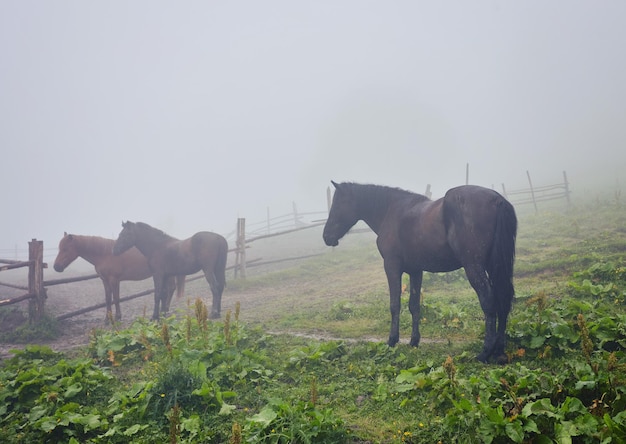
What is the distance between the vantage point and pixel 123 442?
3426 mm

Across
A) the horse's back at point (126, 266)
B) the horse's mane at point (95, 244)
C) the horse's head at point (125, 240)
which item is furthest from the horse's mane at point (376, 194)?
the horse's mane at point (95, 244)

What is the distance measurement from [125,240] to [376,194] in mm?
8125

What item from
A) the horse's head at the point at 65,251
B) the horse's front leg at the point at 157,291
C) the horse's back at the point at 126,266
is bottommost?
the horse's front leg at the point at 157,291

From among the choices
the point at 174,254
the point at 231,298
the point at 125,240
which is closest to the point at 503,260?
the point at 174,254

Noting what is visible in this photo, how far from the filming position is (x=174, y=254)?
11312mm

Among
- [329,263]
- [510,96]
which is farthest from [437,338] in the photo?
[510,96]

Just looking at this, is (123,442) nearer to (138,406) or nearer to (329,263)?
(138,406)

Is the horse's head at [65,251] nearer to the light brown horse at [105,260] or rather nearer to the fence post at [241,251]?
the light brown horse at [105,260]

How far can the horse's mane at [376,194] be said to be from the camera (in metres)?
6.66

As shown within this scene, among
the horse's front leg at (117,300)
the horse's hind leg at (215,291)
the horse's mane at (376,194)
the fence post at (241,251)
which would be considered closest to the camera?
the horse's mane at (376,194)

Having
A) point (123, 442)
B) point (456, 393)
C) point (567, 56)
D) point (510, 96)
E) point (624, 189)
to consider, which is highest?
point (567, 56)

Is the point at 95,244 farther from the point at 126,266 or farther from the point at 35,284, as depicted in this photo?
the point at 35,284

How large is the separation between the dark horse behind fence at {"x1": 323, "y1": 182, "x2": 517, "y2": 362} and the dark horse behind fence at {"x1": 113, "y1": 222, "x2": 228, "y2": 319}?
16.6 ft

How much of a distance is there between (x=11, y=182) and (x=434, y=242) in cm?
23910
